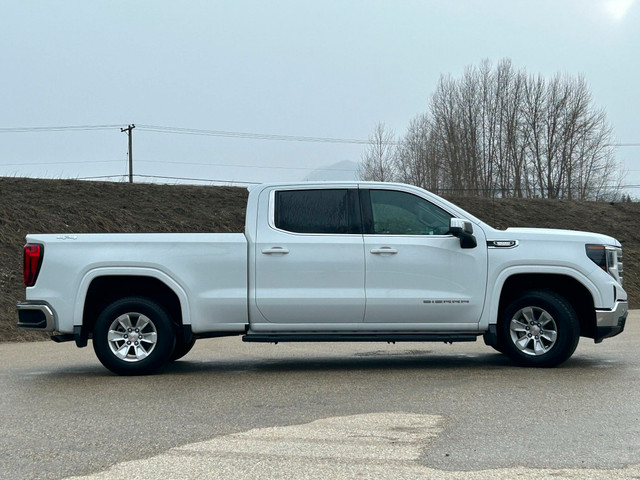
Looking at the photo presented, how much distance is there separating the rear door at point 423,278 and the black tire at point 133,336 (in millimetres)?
2148

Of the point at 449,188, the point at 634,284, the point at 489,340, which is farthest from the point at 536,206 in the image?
the point at 489,340

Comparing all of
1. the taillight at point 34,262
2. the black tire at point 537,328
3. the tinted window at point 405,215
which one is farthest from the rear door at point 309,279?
the taillight at point 34,262

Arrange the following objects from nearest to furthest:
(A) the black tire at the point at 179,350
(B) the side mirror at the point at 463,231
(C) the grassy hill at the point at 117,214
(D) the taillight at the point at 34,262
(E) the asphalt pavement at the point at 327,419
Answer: (E) the asphalt pavement at the point at 327,419 < (B) the side mirror at the point at 463,231 < (D) the taillight at the point at 34,262 < (A) the black tire at the point at 179,350 < (C) the grassy hill at the point at 117,214

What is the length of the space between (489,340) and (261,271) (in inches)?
99.6

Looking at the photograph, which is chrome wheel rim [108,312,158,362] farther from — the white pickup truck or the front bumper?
the front bumper

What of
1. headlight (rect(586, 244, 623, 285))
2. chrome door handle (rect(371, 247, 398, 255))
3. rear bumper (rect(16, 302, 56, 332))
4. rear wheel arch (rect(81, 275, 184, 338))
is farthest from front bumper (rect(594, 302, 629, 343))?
rear bumper (rect(16, 302, 56, 332))

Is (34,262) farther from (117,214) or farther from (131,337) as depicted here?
(117,214)

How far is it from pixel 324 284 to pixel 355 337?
641 millimetres

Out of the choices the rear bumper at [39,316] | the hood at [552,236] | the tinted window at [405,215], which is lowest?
the rear bumper at [39,316]

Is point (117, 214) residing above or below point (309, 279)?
above

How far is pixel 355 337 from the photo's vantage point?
9.09 metres

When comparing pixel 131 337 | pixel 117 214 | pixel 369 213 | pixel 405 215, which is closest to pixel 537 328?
pixel 405 215

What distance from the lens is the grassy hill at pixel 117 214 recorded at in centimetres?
2091

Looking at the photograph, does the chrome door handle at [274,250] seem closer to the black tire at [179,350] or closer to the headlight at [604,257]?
the black tire at [179,350]
